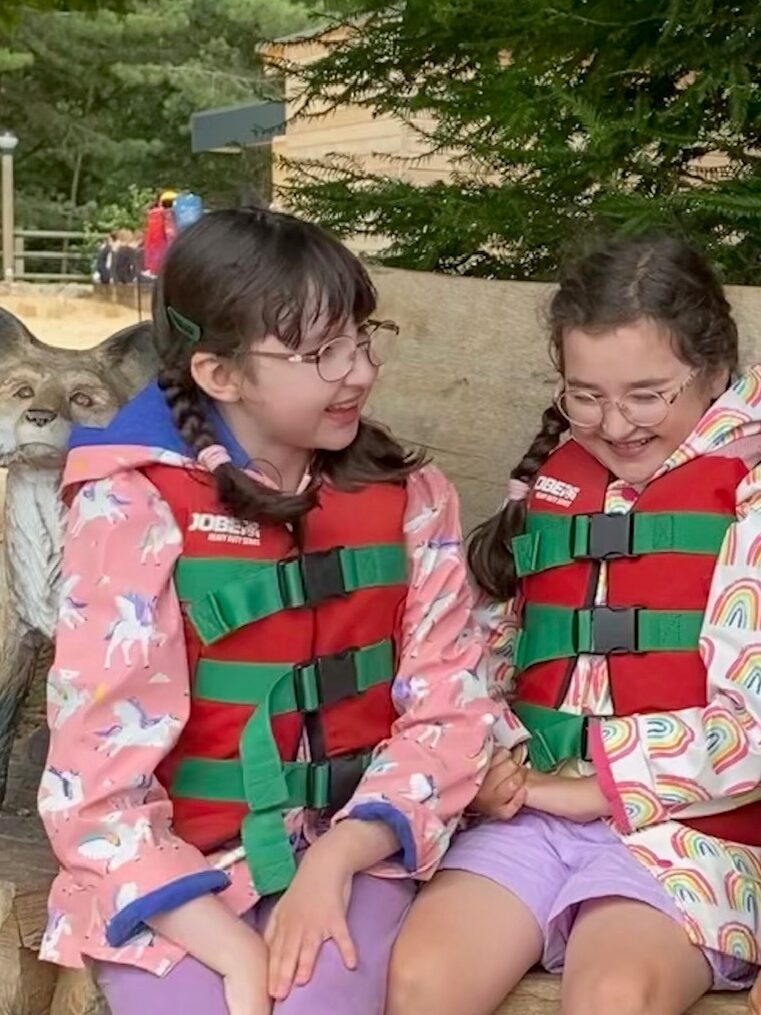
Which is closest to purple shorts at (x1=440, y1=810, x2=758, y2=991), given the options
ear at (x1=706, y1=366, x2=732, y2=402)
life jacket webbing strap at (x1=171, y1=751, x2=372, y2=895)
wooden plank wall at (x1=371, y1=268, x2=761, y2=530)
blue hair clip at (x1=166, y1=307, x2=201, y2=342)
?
life jacket webbing strap at (x1=171, y1=751, x2=372, y2=895)

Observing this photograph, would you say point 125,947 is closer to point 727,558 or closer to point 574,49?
point 727,558

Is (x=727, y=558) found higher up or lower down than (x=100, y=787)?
higher up

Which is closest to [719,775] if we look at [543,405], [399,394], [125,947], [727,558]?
[727,558]

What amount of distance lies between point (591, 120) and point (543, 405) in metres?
0.61

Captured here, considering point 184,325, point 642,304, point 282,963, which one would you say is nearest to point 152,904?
point 282,963

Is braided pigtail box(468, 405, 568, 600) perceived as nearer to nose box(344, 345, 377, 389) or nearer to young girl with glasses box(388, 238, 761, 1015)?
young girl with glasses box(388, 238, 761, 1015)

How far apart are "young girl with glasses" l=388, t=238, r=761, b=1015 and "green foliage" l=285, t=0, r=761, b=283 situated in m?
0.39

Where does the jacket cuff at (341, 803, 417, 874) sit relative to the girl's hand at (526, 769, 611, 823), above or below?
above

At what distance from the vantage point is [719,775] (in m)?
2.44

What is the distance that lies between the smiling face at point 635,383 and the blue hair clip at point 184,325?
2.13 feet

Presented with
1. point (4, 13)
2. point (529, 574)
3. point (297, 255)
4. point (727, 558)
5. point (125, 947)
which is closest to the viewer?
point (125, 947)

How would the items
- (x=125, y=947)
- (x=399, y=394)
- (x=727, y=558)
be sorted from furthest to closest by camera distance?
1. (x=399, y=394)
2. (x=727, y=558)
3. (x=125, y=947)

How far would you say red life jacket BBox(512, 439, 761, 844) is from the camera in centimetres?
257

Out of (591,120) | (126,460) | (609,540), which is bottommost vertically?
(609,540)
